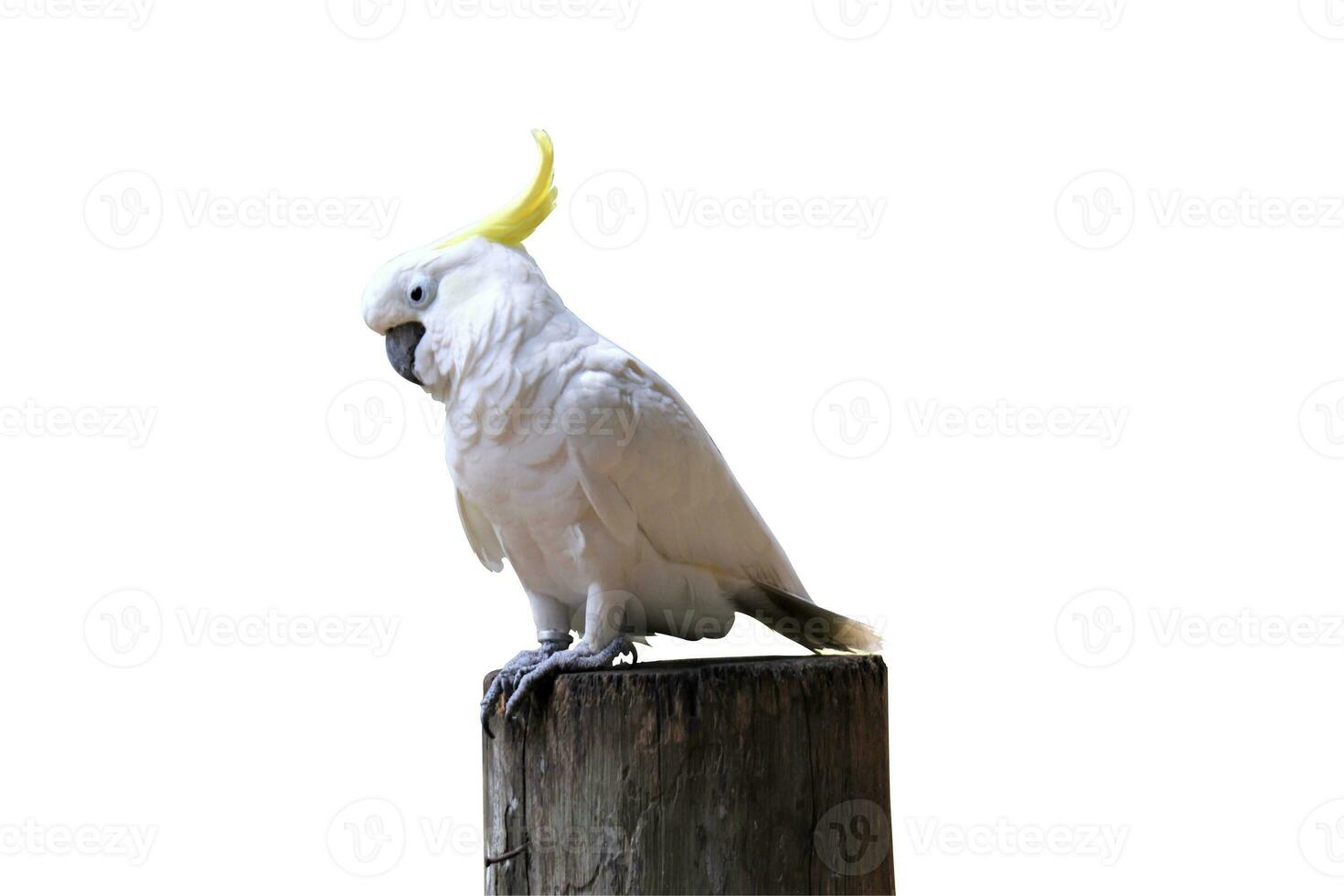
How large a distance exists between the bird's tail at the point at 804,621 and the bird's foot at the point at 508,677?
0.61m

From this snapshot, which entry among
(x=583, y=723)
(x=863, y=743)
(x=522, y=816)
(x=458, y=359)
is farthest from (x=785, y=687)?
(x=458, y=359)

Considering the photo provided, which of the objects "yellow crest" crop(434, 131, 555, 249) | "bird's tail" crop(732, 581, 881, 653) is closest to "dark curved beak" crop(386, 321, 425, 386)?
"yellow crest" crop(434, 131, 555, 249)

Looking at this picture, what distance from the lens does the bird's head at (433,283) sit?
3.32m

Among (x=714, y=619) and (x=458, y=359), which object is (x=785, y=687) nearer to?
(x=714, y=619)

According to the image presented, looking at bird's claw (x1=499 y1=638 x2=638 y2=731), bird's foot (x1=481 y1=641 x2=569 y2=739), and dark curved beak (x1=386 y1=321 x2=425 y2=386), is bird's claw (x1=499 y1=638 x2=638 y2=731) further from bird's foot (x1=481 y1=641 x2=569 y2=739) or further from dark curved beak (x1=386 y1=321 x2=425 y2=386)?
dark curved beak (x1=386 y1=321 x2=425 y2=386)

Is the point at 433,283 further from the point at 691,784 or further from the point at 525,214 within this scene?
the point at 691,784

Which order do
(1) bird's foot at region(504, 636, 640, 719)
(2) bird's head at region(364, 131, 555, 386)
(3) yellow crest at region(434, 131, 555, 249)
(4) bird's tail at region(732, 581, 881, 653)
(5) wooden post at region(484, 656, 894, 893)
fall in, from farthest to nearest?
(4) bird's tail at region(732, 581, 881, 653) < (3) yellow crest at region(434, 131, 555, 249) < (2) bird's head at region(364, 131, 555, 386) < (1) bird's foot at region(504, 636, 640, 719) < (5) wooden post at region(484, 656, 894, 893)

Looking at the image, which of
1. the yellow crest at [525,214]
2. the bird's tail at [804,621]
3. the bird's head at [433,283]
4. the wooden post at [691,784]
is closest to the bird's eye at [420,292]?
the bird's head at [433,283]

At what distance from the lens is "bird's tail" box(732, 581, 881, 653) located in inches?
141

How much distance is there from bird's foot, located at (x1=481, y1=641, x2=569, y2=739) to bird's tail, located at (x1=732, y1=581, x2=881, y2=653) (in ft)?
2.01

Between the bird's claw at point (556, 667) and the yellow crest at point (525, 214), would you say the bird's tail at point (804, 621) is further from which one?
the yellow crest at point (525, 214)

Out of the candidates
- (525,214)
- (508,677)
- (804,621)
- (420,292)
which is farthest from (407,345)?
(804,621)

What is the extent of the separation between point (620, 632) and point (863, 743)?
693mm

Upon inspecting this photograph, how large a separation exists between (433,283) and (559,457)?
23.6 inches
